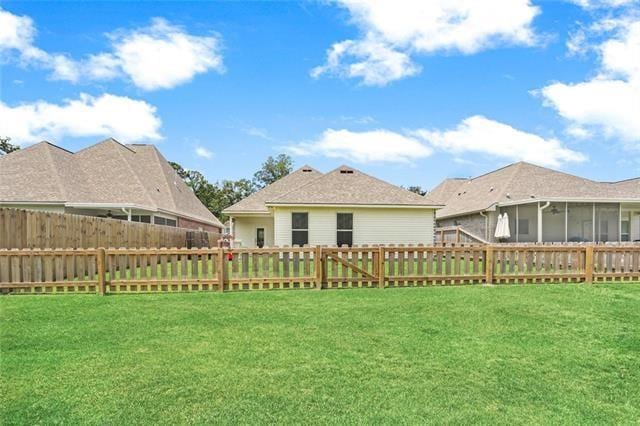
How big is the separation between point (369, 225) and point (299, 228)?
120 inches

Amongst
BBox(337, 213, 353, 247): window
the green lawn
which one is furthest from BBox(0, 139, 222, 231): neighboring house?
the green lawn

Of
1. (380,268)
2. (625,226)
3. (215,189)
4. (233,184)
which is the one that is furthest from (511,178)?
(233,184)

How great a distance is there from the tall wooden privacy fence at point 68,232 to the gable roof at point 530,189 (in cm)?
1665

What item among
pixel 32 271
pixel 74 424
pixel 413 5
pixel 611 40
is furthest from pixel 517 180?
pixel 74 424

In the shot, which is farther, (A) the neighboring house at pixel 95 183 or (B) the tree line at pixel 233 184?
(B) the tree line at pixel 233 184

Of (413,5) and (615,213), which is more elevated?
(413,5)

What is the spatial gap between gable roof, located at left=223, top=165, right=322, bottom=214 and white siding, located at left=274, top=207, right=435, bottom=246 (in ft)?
14.0

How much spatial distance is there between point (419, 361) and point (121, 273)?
6938 millimetres

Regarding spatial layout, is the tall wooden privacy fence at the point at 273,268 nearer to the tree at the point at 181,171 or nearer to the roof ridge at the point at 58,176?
the roof ridge at the point at 58,176

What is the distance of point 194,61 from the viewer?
1534 cm

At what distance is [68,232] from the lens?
12.2 metres

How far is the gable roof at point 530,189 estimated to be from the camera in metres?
21.2

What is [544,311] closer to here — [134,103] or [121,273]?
[121,273]

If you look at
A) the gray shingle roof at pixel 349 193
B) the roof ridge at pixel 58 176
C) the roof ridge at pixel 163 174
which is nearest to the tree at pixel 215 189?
the roof ridge at pixel 163 174
